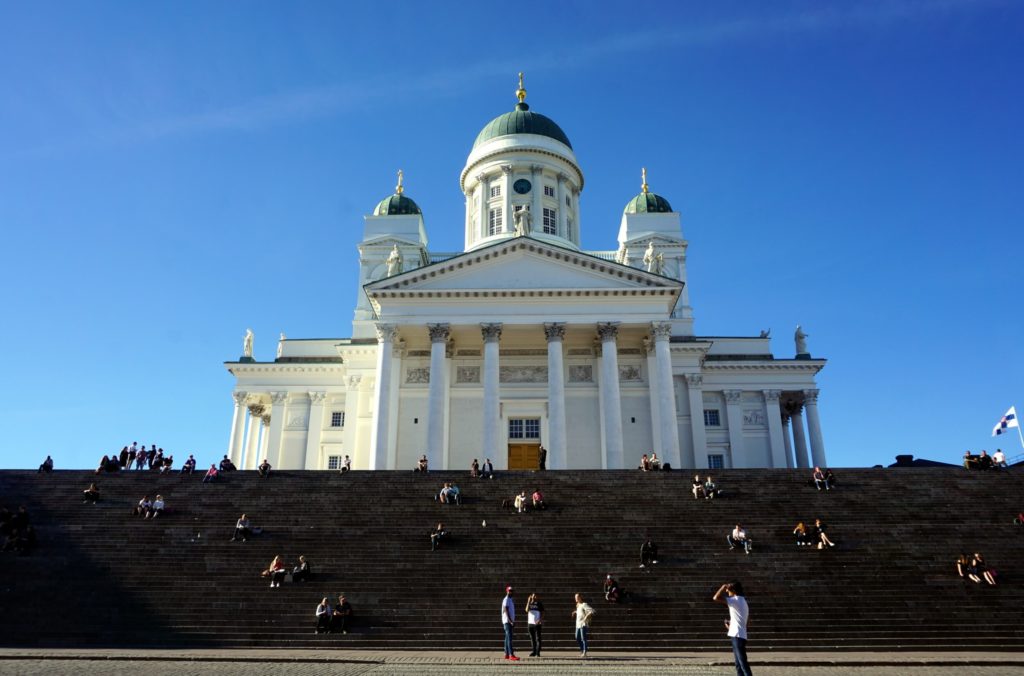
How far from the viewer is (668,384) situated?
33.6 m

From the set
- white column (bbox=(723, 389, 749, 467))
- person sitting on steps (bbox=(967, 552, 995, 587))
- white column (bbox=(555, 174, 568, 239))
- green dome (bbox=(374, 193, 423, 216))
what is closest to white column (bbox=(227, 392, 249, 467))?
green dome (bbox=(374, 193, 423, 216))

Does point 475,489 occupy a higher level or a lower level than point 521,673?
higher

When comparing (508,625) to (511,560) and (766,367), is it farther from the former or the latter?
(766,367)

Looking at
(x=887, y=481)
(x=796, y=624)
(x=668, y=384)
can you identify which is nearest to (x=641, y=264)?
(x=668, y=384)

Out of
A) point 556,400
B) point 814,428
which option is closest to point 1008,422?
point 814,428

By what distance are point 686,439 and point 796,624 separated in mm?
24414

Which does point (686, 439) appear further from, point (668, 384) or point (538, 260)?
point (538, 260)

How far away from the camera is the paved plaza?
1346 cm

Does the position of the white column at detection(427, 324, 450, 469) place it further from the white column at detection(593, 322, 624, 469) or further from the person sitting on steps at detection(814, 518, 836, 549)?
the person sitting on steps at detection(814, 518, 836, 549)

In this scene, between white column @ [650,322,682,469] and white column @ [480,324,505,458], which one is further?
white column @ [650,322,682,469]

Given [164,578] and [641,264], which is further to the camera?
[641,264]

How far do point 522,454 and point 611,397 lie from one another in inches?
237

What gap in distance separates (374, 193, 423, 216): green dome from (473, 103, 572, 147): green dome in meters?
5.98

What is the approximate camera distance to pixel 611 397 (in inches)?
1314
